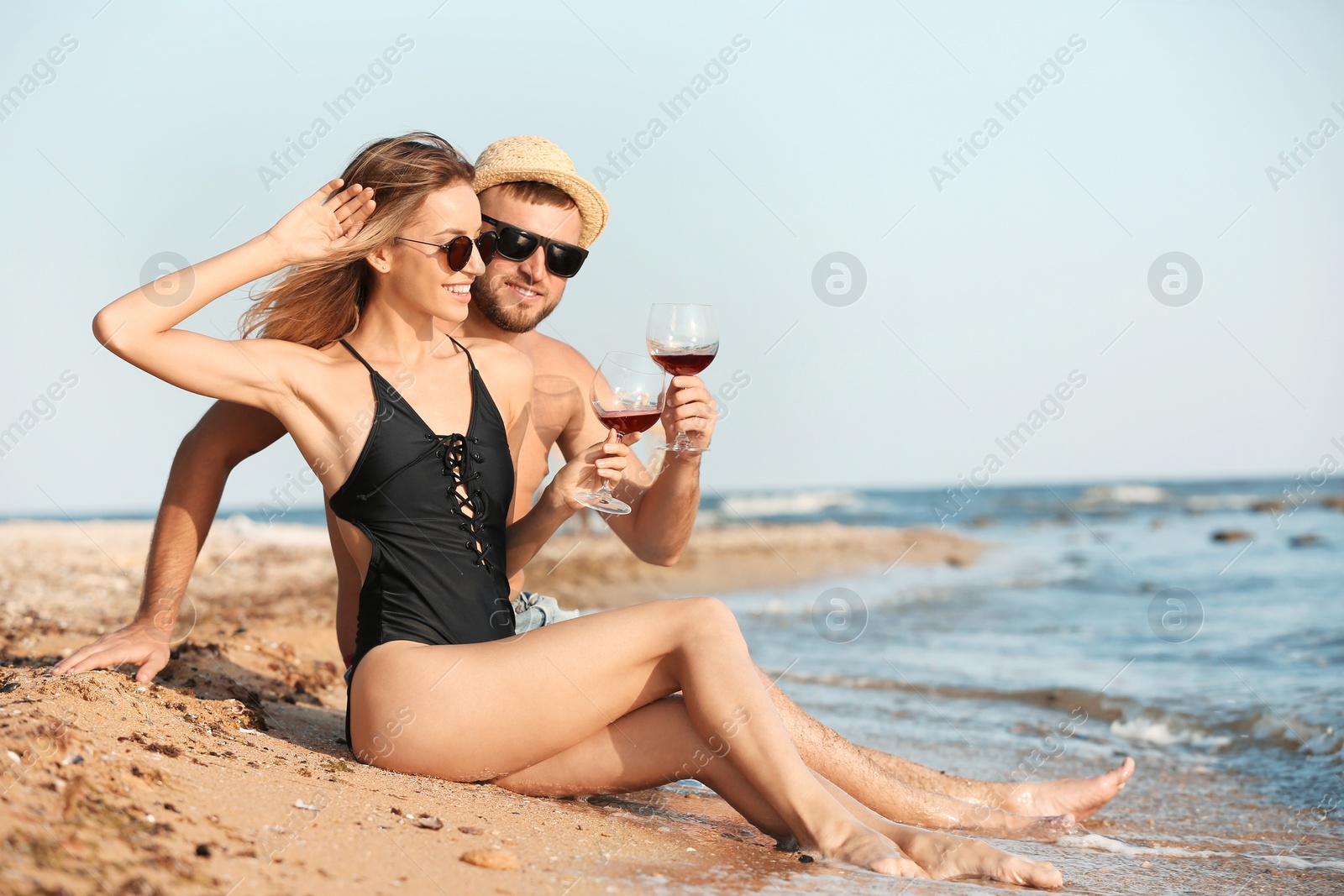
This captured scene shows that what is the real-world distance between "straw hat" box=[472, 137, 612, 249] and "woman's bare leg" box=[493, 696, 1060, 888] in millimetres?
2123

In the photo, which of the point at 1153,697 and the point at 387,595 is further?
the point at 1153,697

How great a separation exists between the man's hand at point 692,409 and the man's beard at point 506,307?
1.09 meters

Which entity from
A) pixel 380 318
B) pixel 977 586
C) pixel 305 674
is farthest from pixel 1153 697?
pixel 977 586

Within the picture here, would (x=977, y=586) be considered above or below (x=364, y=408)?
above

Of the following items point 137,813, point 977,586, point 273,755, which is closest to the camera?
point 137,813

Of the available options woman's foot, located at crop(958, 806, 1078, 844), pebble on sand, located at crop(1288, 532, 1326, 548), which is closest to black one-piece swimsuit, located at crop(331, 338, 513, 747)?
woman's foot, located at crop(958, 806, 1078, 844)

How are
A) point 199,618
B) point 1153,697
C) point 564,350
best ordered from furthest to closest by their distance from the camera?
point 199,618 → point 1153,697 → point 564,350

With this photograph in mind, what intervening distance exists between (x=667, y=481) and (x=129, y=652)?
1.93 metres

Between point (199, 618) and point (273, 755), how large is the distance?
208 inches

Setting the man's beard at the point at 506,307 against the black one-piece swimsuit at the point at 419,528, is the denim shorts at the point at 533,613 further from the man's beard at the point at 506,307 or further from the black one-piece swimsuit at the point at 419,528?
the man's beard at the point at 506,307

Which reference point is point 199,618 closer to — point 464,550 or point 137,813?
point 464,550

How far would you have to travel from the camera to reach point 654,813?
11.9 feet

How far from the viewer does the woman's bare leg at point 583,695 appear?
118 inches

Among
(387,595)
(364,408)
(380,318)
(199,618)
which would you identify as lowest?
(199,618)
